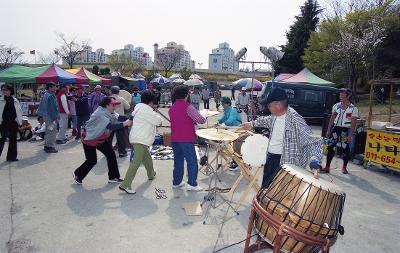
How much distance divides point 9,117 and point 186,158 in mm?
4448

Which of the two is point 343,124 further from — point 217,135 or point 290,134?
point 290,134

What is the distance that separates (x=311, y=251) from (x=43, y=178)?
531 centimetres

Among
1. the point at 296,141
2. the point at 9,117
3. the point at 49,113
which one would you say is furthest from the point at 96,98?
the point at 296,141

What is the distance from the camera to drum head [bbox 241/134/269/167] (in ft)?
12.8

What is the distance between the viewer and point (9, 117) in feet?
23.6

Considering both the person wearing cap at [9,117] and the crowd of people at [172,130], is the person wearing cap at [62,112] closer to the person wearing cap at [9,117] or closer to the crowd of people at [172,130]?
the crowd of people at [172,130]

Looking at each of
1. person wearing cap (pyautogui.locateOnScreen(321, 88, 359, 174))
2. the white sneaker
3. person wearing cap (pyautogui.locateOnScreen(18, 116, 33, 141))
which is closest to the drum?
the white sneaker

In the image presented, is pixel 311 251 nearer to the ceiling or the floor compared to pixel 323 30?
nearer to the floor

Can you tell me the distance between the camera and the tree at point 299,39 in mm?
35625

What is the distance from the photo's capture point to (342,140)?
7074 mm

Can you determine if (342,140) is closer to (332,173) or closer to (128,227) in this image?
(332,173)

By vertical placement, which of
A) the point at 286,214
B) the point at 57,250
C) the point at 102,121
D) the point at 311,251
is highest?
the point at 102,121

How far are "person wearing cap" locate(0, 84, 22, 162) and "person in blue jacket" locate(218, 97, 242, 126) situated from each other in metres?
4.59

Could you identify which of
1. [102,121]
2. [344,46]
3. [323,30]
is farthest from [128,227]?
[323,30]
